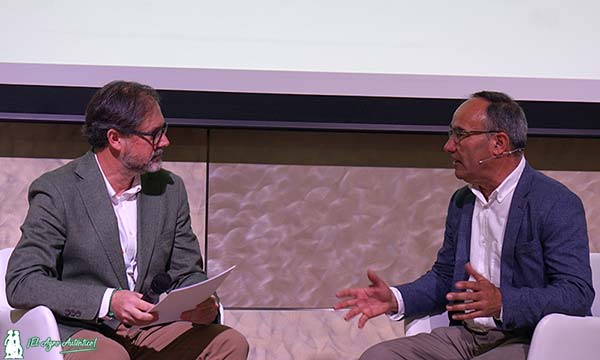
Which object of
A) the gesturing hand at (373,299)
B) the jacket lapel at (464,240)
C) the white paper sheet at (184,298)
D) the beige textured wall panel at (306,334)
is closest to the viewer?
the white paper sheet at (184,298)

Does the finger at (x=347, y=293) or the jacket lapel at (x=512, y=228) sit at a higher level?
the jacket lapel at (x=512, y=228)

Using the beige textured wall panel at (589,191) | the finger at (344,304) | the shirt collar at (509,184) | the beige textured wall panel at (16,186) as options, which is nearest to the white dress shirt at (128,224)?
the finger at (344,304)

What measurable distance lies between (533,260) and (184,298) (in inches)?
39.0

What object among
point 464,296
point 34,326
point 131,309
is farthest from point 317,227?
point 34,326

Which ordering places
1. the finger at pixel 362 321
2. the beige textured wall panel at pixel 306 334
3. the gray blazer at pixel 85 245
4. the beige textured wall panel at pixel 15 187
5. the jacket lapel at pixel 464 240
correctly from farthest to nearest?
the beige textured wall panel at pixel 306 334 → the beige textured wall panel at pixel 15 187 → the jacket lapel at pixel 464 240 → the finger at pixel 362 321 → the gray blazer at pixel 85 245

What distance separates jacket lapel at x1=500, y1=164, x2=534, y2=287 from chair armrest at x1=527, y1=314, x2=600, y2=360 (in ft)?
0.96

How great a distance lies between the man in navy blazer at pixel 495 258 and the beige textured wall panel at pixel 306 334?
29.3 inches

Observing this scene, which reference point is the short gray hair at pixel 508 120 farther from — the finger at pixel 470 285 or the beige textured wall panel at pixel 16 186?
the beige textured wall panel at pixel 16 186

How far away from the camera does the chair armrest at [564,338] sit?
245cm

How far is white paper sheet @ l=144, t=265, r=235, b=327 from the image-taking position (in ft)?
7.72

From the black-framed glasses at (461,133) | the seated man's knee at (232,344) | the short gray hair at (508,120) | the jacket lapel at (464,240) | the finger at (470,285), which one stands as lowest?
the seated man's knee at (232,344)

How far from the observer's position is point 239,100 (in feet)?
11.0

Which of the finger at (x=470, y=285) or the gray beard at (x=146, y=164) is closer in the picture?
the finger at (x=470, y=285)

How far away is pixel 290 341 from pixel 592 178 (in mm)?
1331
